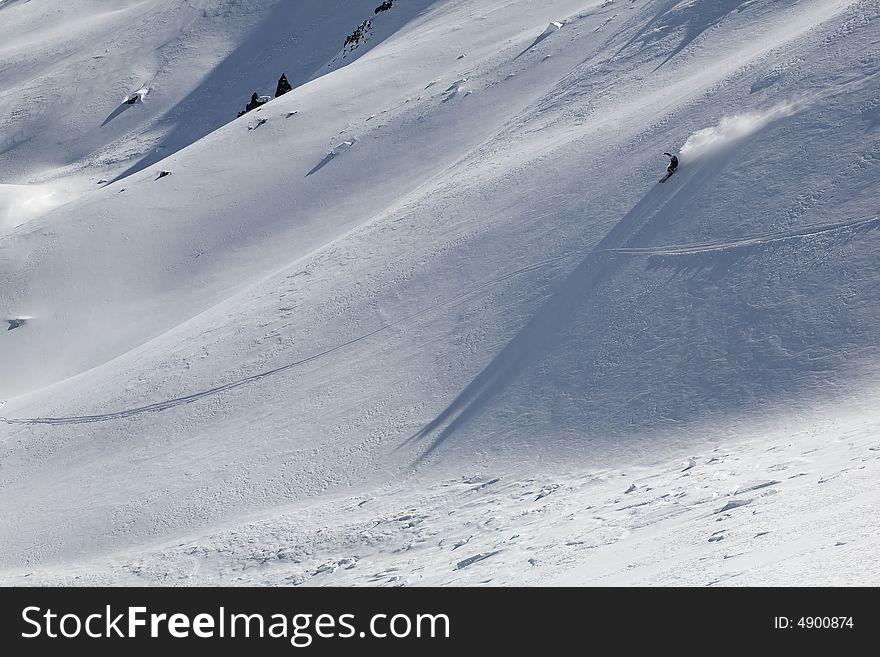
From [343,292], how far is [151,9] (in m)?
50.1

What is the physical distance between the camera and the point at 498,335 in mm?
20766

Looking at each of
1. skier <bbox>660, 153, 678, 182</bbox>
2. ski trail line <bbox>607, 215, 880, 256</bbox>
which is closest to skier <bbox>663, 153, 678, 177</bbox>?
skier <bbox>660, 153, 678, 182</bbox>

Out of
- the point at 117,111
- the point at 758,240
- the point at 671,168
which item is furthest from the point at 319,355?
the point at 117,111

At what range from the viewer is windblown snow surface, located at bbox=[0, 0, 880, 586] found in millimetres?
14461

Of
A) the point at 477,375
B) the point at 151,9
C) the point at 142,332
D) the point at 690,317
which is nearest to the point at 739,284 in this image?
the point at 690,317

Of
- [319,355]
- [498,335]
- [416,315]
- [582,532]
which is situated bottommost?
[582,532]

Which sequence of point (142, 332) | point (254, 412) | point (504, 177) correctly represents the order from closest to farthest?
point (254, 412), point (504, 177), point (142, 332)

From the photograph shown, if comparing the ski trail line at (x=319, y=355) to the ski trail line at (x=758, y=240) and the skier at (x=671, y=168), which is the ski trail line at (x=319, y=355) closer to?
the ski trail line at (x=758, y=240)

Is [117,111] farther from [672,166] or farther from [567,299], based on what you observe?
[567,299]

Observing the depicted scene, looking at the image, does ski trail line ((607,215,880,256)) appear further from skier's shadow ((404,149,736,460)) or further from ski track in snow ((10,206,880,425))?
skier's shadow ((404,149,736,460))

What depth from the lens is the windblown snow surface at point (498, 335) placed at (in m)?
14.5
